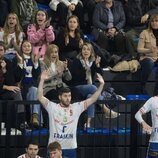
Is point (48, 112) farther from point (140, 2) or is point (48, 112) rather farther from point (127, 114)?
point (140, 2)

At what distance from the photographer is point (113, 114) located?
1426 cm

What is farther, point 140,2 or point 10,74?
point 140,2

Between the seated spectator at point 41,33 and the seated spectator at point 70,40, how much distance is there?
22cm

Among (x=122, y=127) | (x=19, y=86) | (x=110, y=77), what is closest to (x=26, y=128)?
(x=19, y=86)

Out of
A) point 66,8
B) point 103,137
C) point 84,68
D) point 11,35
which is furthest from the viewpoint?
point 66,8

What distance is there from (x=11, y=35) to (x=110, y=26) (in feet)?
8.33

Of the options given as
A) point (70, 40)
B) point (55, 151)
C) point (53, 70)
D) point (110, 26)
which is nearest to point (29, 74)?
point (53, 70)

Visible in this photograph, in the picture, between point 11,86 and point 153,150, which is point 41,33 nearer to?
point 11,86

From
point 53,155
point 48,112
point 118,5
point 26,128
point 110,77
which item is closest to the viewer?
point 53,155

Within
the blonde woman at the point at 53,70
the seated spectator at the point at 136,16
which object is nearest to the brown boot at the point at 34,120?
the blonde woman at the point at 53,70

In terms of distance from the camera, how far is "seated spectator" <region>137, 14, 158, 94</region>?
15.6 m

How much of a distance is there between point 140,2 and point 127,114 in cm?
438

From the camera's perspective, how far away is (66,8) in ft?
55.6

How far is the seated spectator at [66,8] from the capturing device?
1694cm
